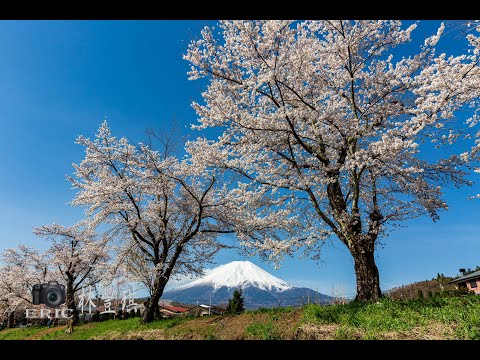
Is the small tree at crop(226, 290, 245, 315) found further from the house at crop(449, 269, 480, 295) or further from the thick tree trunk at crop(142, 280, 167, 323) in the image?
the house at crop(449, 269, 480, 295)

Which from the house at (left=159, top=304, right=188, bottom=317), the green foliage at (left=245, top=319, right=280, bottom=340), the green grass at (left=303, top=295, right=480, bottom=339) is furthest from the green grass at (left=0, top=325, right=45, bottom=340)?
the green grass at (left=303, top=295, right=480, bottom=339)

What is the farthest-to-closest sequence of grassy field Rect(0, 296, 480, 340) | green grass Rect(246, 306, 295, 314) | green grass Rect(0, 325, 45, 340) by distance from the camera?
1. green grass Rect(0, 325, 45, 340)
2. green grass Rect(246, 306, 295, 314)
3. grassy field Rect(0, 296, 480, 340)

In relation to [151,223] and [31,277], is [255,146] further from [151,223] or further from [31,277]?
[31,277]

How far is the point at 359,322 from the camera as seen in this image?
24.0ft

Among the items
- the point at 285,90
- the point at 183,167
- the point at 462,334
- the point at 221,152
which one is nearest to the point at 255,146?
the point at 221,152

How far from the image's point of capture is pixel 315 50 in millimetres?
10516

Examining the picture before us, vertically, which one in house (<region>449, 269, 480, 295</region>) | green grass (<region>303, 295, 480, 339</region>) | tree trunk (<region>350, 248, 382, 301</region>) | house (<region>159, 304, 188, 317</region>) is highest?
tree trunk (<region>350, 248, 382, 301</region>)

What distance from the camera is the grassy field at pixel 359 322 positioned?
244 inches

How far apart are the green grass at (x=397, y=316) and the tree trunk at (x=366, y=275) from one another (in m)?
0.46

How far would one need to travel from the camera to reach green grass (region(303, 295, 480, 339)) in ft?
19.9

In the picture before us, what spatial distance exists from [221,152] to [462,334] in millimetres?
8024

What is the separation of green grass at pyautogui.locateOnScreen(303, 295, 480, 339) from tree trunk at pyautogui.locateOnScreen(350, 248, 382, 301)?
0.46 meters

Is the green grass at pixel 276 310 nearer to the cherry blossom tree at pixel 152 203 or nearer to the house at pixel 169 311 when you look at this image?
the cherry blossom tree at pixel 152 203

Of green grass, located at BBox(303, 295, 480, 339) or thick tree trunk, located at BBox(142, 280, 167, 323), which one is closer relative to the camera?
green grass, located at BBox(303, 295, 480, 339)
